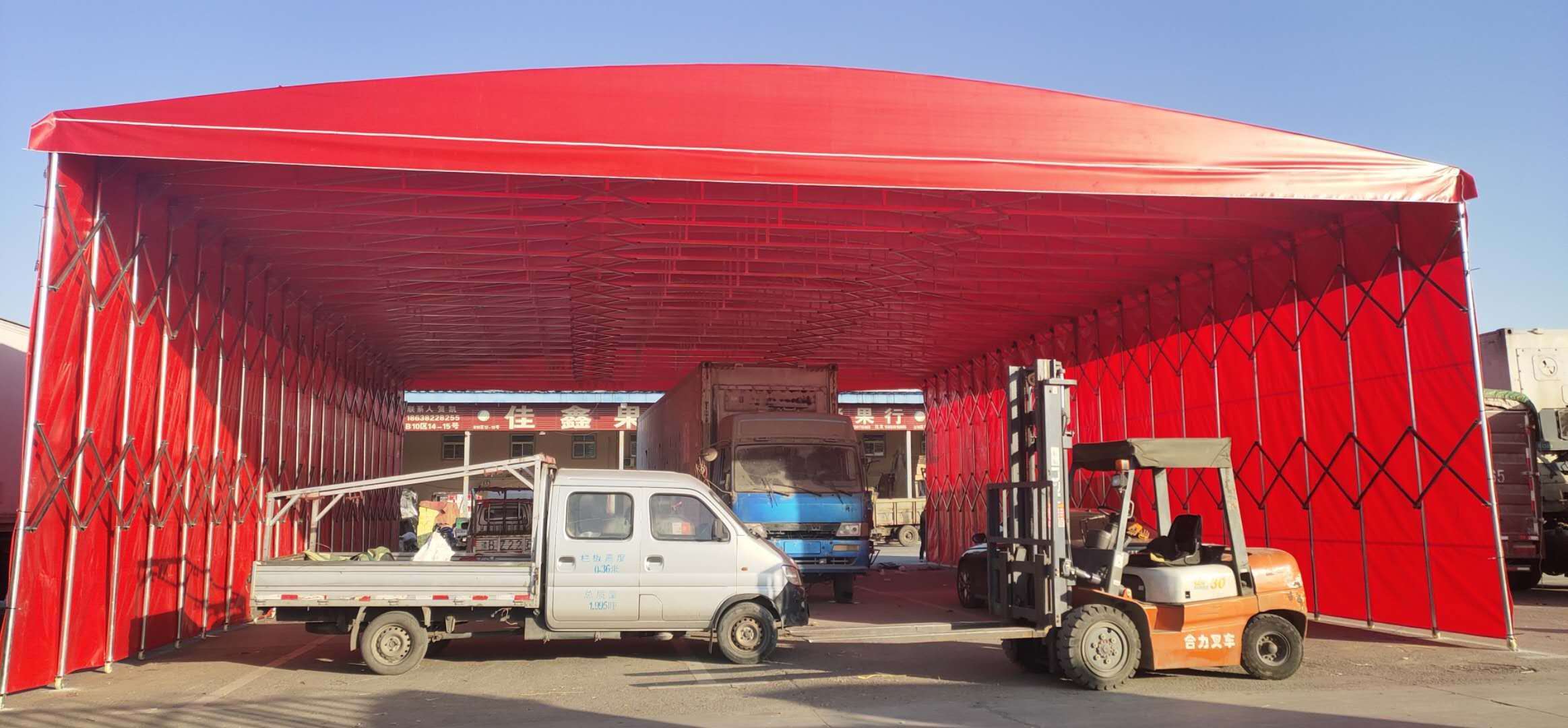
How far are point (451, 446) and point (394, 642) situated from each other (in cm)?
4008

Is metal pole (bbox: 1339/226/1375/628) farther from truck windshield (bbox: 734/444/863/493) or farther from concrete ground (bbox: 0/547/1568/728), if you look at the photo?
truck windshield (bbox: 734/444/863/493)

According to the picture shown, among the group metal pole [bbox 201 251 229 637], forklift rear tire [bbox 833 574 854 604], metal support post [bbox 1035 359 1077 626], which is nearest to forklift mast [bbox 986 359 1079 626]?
metal support post [bbox 1035 359 1077 626]

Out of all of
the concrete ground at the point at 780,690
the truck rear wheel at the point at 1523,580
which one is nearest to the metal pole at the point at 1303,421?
the concrete ground at the point at 780,690

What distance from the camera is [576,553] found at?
35.0 feet

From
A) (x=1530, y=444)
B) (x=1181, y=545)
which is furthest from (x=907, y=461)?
(x=1181, y=545)

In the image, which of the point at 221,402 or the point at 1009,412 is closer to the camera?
the point at 1009,412

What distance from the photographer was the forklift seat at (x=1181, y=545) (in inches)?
389

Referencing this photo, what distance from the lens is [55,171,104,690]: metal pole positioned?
9.52 metres

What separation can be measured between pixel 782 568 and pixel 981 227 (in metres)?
5.91

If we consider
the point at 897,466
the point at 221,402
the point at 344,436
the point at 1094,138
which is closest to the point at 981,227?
the point at 1094,138

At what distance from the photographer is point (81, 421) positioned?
32.0 ft

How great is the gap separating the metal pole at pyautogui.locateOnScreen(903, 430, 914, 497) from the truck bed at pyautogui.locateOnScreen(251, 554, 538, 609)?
33.5m

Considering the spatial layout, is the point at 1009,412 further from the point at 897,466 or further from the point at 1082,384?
the point at 897,466

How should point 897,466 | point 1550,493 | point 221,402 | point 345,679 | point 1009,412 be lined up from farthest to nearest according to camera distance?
1. point 897,466
2. point 1550,493
3. point 221,402
4. point 1009,412
5. point 345,679
